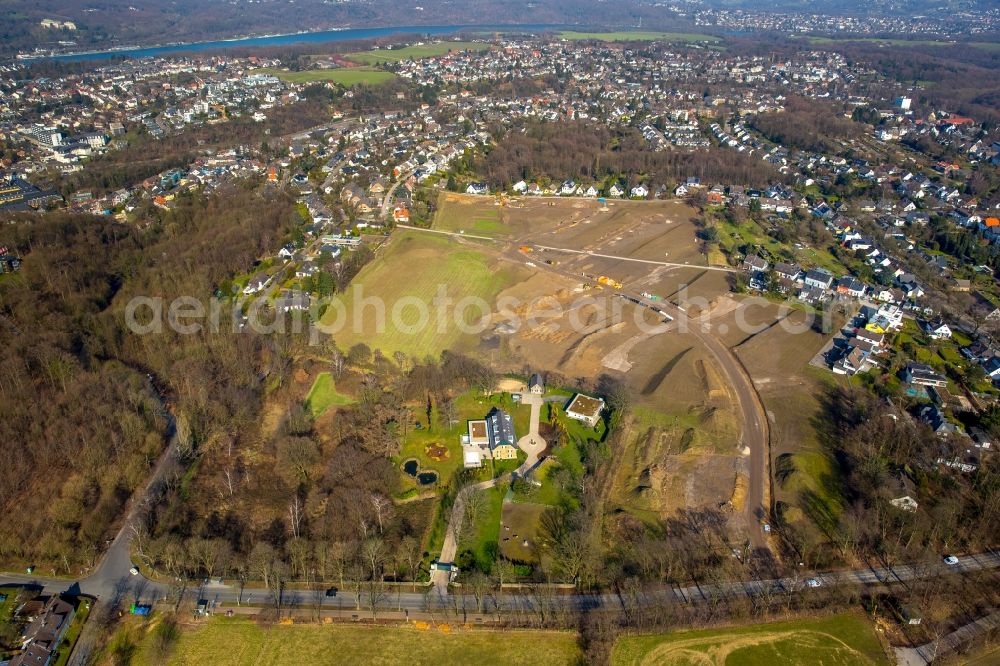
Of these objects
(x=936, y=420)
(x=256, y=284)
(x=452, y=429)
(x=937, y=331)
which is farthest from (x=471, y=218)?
(x=936, y=420)

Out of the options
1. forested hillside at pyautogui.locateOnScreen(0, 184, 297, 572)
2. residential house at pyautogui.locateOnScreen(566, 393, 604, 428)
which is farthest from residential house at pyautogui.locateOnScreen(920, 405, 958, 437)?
forested hillside at pyautogui.locateOnScreen(0, 184, 297, 572)

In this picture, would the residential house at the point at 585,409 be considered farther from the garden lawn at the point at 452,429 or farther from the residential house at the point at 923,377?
the residential house at the point at 923,377

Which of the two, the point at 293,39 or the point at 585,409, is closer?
the point at 585,409

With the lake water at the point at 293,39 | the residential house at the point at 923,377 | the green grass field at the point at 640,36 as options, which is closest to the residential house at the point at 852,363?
the residential house at the point at 923,377

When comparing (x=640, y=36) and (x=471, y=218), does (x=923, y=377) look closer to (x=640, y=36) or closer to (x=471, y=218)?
(x=471, y=218)

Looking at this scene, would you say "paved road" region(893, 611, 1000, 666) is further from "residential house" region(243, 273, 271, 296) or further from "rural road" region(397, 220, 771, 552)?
"residential house" region(243, 273, 271, 296)

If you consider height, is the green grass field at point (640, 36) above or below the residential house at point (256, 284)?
above

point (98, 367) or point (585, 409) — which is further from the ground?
point (98, 367)
